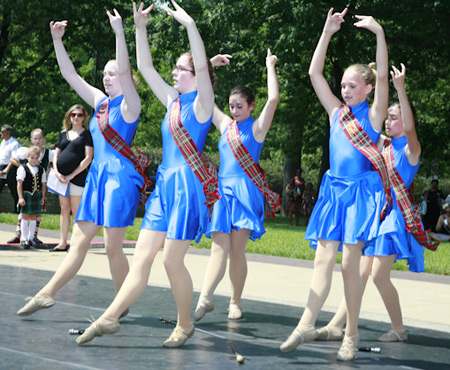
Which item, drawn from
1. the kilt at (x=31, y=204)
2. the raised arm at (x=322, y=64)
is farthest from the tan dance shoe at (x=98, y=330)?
the kilt at (x=31, y=204)

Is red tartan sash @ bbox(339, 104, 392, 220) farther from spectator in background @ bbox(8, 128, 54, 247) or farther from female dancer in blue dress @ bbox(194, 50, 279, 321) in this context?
spectator in background @ bbox(8, 128, 54, 247)

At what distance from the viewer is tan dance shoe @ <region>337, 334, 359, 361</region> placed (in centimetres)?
543

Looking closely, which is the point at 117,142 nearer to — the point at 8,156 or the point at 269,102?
the point at 269,102

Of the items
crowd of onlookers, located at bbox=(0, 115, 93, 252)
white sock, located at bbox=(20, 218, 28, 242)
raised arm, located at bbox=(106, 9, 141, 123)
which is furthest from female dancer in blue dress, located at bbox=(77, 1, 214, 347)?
white sock, located at bbox=(20, 218, 28, 242)

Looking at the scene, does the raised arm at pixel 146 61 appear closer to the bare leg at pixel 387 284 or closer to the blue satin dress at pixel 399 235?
the blue satin dress at pixel 399 235

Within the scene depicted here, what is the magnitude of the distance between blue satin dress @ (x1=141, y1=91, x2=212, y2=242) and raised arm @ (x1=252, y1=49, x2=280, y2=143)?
48.0 inches

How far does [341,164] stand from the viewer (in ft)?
18.9

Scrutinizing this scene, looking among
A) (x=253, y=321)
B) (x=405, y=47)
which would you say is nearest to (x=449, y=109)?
(x=405, y=47)

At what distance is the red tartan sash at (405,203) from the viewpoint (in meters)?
6.15

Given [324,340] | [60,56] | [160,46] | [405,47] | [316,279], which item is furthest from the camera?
[160,46]

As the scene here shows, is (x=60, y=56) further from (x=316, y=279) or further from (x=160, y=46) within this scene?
(x=160, y=46)

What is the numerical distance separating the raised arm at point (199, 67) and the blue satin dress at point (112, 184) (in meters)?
0.81

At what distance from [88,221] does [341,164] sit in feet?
6.40

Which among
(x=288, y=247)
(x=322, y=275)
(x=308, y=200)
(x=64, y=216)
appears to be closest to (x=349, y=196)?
(x=322, y=275)
